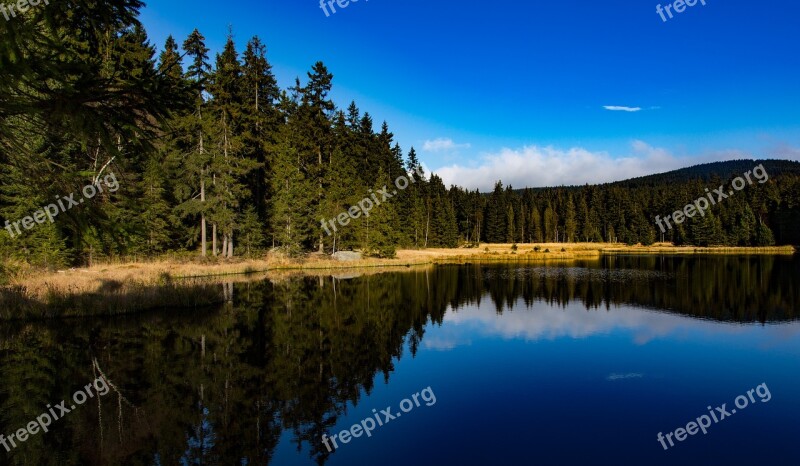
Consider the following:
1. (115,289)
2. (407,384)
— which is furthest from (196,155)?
(407,384)

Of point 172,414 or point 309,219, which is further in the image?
point 309,219

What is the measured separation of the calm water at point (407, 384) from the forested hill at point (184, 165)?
398cm

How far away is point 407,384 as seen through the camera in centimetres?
1373

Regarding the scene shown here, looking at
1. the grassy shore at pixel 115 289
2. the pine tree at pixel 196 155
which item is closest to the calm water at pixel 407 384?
the grassy shore at pixel 115 289

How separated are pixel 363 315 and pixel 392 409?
37.7ft

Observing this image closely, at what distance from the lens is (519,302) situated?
2944 centimetres

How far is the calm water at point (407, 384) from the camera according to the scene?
30.4 ft

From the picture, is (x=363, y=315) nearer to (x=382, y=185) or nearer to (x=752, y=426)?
(x=752, y=426)

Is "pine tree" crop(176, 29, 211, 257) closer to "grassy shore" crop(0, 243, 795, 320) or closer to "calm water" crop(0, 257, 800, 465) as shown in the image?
"grassy shore" crop(0, 243, 795, 320)

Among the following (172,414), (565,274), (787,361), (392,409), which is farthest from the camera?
(565,274)

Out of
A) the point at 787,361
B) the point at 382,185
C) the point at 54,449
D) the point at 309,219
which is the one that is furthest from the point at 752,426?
the point at 382,185

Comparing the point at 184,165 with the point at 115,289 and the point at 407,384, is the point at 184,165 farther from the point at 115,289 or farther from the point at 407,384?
the point at 407,384

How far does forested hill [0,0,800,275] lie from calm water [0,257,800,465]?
3983 mm

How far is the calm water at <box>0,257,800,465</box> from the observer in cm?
926
